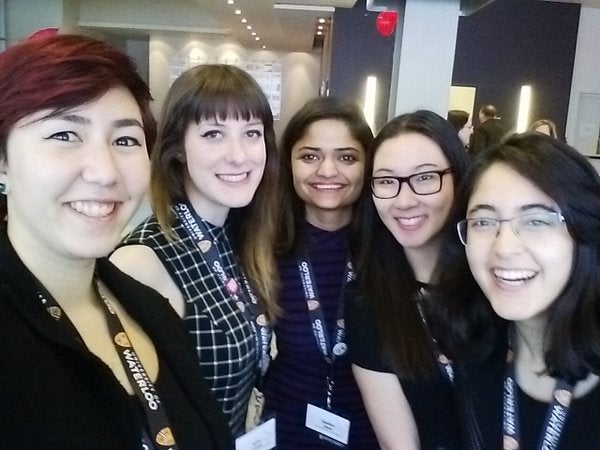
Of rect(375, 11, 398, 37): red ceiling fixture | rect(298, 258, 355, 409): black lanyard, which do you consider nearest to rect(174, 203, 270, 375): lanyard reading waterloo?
rect(298, 258, 355, 409): black lanyard

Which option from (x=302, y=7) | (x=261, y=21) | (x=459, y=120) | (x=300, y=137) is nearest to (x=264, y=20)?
(x=261, y=21)

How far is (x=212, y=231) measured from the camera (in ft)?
5.94

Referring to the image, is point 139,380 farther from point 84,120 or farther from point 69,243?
point 84,120

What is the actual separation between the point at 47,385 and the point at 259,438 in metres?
0.99

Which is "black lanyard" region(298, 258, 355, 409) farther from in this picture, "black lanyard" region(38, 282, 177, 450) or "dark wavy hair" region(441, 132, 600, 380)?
"black lanyard" region(38, 282, 177, 450)

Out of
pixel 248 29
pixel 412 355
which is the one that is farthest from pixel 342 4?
pixel 412 355

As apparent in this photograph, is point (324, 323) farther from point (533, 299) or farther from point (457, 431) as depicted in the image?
point (533, 299)

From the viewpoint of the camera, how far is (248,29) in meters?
12.1

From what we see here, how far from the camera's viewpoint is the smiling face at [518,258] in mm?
1326

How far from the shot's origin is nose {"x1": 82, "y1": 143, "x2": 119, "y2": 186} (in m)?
1.05

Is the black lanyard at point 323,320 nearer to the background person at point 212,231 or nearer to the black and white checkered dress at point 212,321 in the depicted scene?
the background person at point 212,231

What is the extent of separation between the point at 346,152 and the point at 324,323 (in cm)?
61

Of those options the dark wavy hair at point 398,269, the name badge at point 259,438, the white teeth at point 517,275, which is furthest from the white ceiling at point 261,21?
the white teeth at point 517,275

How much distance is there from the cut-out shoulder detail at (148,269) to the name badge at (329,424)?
26.1 inches
